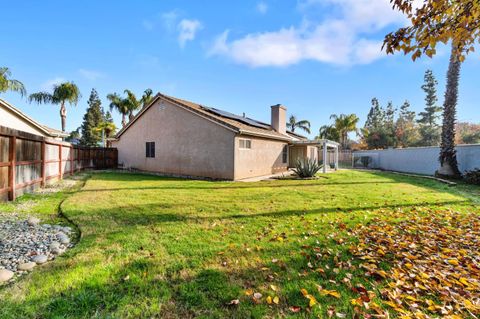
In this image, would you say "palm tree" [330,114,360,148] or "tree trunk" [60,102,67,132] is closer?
"tree trunk" [60,102,67,132]

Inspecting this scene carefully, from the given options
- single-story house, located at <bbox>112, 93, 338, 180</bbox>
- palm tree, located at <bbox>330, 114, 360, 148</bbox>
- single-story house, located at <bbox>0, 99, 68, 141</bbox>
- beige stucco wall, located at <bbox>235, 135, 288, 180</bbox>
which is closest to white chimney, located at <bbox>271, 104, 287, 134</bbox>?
single-story house, located at <bbox>112, 93, 338, 180</bbox>

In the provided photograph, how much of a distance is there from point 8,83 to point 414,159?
36.0 m

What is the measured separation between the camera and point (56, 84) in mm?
28188

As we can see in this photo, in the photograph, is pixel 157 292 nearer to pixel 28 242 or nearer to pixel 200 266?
pixel 200 266

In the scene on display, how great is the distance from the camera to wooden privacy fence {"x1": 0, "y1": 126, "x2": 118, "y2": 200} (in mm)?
6375

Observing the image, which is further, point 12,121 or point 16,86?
point 16,86

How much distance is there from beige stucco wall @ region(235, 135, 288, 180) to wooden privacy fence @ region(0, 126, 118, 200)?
28.1ft

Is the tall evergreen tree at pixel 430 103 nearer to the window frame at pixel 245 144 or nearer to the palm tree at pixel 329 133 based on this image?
the palm tree at pixel 329 133

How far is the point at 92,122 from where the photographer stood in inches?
1913

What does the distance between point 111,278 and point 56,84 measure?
1379 inches

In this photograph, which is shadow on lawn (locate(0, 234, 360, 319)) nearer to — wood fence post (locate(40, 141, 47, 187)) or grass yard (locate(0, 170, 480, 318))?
grass yard (locate(0, 170, 480, 318))

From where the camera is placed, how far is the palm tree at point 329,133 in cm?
3734

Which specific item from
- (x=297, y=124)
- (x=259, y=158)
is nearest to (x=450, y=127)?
(x=259, y=158)

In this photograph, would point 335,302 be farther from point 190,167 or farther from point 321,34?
point 190,167
